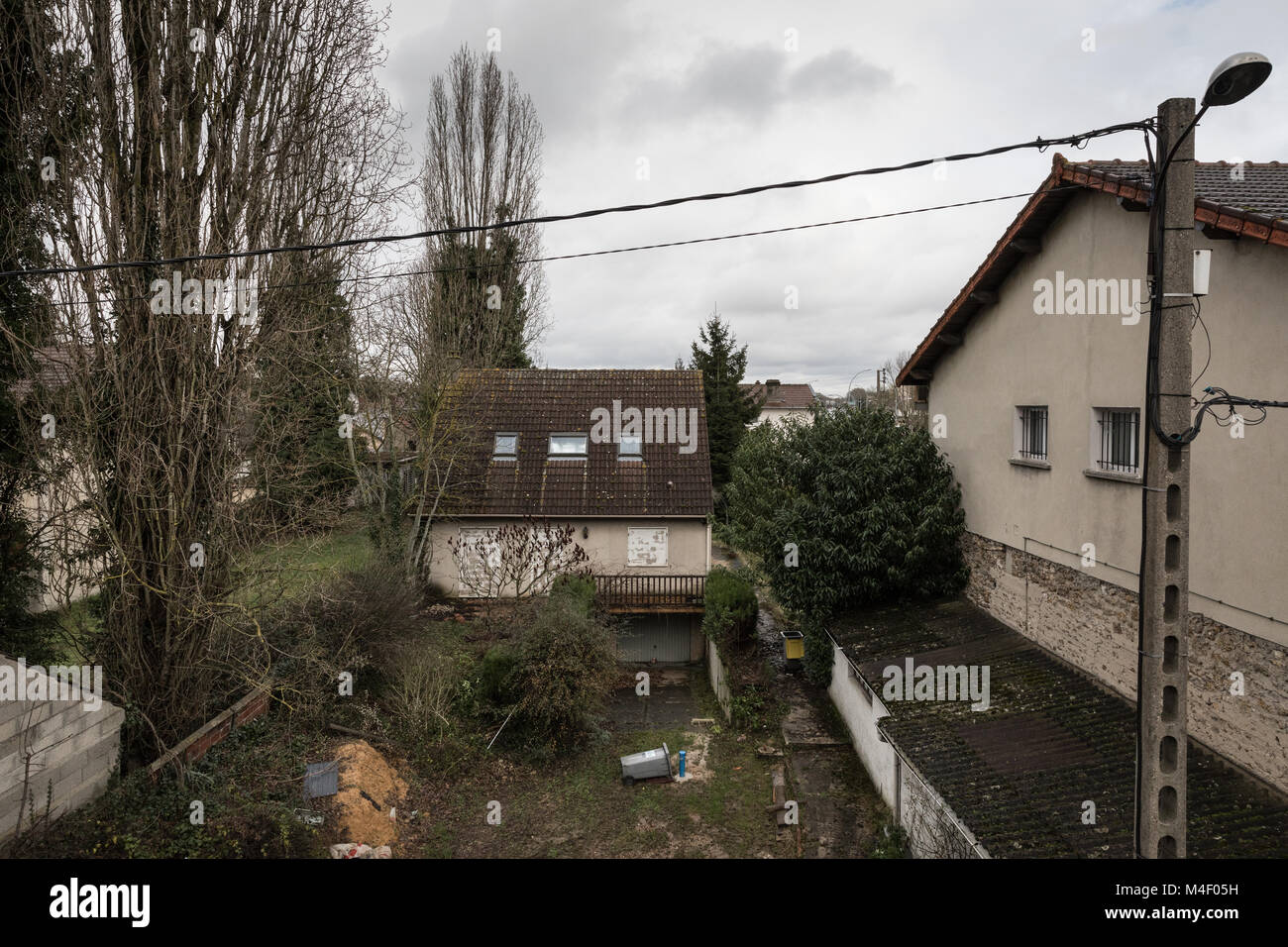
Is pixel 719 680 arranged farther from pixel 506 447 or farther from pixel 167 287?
pixel 167 287

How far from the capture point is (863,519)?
45.8ft

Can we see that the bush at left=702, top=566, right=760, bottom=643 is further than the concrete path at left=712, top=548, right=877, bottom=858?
Yes

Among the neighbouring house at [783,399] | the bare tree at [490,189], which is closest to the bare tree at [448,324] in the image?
the bare tree at [490,189]

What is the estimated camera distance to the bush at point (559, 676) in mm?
12578

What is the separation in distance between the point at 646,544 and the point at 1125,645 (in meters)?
12.2

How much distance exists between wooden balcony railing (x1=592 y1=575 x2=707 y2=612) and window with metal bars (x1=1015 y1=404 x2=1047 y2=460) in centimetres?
842

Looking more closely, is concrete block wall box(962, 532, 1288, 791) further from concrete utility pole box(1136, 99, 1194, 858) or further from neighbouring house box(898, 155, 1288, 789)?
concrete utility pole box(1136, 99, 1194, 858)

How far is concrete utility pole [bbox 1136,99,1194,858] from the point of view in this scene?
4379 mm

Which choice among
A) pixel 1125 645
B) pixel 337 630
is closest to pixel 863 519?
pixel 1125 645

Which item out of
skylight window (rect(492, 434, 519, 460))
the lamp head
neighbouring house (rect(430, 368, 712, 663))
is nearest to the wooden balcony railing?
neighbouring house (rect(430, 368, 712, 663))

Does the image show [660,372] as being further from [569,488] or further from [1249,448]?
[1249,448]

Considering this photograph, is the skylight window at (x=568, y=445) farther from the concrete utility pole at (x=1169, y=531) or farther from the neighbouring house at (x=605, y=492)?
the concrete utility pole at (x=1169, y=531)

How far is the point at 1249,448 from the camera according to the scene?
7.04 meters
